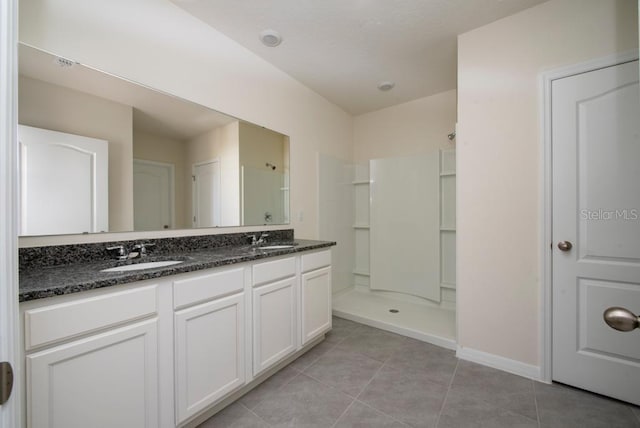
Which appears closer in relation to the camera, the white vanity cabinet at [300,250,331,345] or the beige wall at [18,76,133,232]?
the beige wall at [18,76,133,232]

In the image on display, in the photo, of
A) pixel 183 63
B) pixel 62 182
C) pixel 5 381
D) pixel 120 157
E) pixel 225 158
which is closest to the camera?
pixel 5 381

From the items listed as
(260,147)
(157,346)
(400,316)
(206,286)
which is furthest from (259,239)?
(400,316)

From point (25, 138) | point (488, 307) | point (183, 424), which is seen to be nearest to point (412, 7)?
point (488, 307)

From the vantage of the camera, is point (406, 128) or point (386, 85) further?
point (406, 128)

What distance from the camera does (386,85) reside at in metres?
2.84

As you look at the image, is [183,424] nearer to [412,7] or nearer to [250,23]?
[250,23]

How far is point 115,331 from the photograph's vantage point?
1.06 metres

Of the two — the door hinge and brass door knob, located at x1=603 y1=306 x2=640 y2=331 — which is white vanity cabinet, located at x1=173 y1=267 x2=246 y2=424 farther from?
brass door knob, located at x1=603 y1=306 x2=640 y2=331

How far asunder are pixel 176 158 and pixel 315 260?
127 centimetres

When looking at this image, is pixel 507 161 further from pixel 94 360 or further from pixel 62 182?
pixel 62 182

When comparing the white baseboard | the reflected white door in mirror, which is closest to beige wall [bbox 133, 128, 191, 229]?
the reflected white door in mirror

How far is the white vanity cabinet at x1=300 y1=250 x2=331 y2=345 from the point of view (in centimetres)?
202

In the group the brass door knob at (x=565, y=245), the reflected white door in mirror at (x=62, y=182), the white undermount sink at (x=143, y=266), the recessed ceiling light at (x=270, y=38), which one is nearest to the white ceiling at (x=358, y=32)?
the recessed ceiling light at (x=270, y=38)

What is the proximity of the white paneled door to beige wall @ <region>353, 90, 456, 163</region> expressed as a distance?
137 centimetres
